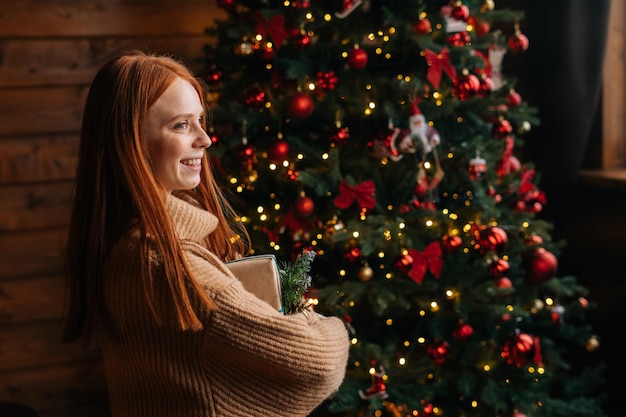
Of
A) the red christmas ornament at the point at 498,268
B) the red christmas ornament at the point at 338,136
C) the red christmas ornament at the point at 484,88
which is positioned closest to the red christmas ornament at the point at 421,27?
the red christmas ornament at the point at 484,88

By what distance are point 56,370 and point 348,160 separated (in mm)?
1406

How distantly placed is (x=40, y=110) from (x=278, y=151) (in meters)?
1.05

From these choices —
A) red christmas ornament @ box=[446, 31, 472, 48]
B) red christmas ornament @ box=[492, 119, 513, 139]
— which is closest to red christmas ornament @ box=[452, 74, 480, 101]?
red christmas ornament @ box=[446, 31, 472, 48]

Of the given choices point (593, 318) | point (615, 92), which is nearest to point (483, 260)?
point (593, 318)

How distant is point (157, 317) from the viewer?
1.47 m

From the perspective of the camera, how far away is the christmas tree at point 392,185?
268 cm

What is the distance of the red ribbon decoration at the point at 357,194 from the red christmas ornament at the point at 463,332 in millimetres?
507

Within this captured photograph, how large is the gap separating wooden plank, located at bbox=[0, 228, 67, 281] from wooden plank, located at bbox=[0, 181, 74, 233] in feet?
0.10

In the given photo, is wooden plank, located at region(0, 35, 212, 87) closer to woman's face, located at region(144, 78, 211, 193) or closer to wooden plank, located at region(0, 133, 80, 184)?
wooden plank, located at region(0, 133, 80, 184)

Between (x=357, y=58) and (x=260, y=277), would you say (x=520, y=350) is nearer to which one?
(x=357, y=58)

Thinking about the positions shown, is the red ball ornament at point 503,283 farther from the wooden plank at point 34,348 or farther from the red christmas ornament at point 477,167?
the wooden plank at point 34,348

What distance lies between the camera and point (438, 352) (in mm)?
2770

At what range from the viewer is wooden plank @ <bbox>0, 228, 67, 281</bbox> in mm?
3176

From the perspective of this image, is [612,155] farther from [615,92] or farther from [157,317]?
[157,317]
